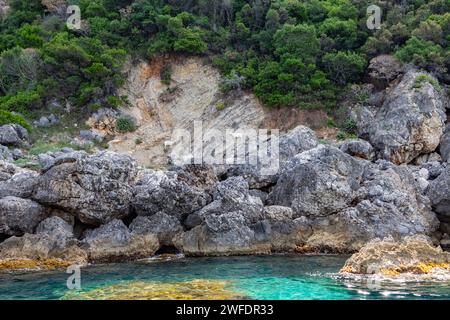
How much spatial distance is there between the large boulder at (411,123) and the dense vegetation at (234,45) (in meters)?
2.84

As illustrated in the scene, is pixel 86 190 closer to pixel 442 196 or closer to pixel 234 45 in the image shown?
pixel 442 196

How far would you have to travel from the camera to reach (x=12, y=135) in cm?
2920

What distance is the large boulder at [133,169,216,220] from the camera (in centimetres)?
1984

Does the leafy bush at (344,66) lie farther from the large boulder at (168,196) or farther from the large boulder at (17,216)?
the large boulder at (17,216)

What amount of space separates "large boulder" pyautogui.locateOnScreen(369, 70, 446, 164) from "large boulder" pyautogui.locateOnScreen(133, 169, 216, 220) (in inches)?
489

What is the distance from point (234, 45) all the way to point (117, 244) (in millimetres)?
23149

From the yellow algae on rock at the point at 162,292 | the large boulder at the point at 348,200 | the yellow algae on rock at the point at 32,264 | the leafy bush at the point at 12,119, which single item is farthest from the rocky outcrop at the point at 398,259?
the leafy bush at the point at 12,119

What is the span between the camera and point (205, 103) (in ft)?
116

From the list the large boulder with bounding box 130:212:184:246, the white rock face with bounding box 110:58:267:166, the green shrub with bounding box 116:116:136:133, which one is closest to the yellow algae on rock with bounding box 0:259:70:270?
the large boulder with bounding box 130:212:184:246

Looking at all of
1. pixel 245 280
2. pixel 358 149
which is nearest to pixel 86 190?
pixel 245 280

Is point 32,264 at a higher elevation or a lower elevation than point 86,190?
Answer: lower

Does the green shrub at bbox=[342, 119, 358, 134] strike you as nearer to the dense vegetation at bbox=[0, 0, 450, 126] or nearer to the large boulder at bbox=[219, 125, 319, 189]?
the dense vegetation at bbox=[0, 0, 450, 126]
